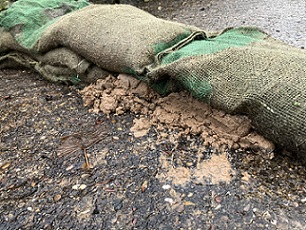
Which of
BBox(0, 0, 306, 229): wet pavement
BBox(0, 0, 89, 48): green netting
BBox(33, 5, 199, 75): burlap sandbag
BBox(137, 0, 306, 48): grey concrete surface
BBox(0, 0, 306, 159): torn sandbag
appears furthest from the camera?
BBox(137, 0, 306, 48): grey concrete surface

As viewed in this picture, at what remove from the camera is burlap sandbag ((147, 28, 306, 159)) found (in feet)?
4.50

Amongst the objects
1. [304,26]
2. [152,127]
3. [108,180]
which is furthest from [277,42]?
[304,26]

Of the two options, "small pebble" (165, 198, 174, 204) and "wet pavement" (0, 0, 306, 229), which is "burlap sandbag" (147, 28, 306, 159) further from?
"small pebble" (165, 198, 174, 204)

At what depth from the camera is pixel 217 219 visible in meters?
1.26

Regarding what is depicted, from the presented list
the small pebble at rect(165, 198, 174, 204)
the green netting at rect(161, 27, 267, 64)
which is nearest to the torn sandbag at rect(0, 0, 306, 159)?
the green netting at rect(161, 27, 267, 64)

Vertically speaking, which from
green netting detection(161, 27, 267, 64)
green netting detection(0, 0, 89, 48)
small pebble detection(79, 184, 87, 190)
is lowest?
small pebble detection(79, 184, 87, 190)

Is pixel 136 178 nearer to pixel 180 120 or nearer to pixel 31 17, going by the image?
pixel 180 120

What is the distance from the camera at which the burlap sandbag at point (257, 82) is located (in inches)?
53.9

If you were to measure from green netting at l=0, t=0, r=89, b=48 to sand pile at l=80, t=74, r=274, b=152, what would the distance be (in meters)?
0.66

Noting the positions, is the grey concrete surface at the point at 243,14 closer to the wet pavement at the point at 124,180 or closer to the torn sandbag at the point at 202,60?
the torn sandbag at the point at 202,60

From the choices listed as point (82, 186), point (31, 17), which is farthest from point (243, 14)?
point (82, 186)

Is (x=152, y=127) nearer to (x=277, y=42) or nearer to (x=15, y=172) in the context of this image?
(x=15, y=172)

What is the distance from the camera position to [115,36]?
193 cm

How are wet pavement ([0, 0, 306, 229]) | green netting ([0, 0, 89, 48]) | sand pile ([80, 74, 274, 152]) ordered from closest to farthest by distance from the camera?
wet pavement ([0, 0, 306, 229]), sand pile ([80, 74, 274, 152]), green netting ([0, 0, 89, 48])
